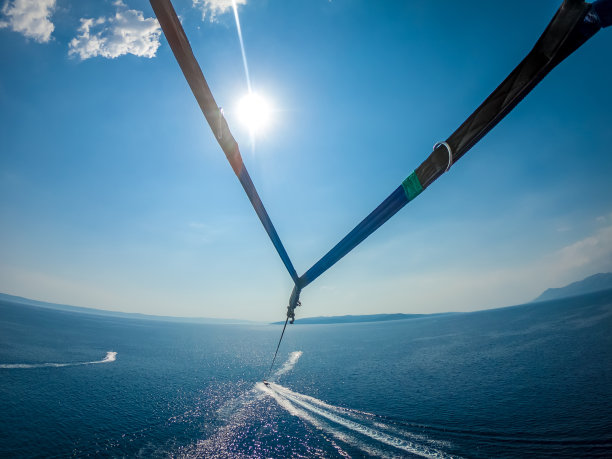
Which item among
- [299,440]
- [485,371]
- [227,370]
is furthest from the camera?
[227,370]

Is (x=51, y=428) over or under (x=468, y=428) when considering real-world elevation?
under

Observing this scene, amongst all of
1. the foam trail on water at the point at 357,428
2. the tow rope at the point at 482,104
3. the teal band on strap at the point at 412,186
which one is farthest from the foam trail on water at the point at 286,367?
the teal band on strap at the point at 412,186

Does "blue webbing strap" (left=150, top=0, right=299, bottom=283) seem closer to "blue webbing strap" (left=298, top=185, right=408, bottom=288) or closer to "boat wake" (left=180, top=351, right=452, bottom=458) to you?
"blue webbing strap" (left=298, top=185, right=408, bottom=288)

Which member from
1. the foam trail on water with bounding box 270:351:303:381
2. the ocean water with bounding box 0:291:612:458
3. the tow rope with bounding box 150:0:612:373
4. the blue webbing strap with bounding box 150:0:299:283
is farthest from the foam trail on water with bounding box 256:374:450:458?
the blue webbing strap with bounding box 150:0:299:283

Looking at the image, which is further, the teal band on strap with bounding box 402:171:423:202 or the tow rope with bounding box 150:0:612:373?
the teal band on strap with bounding box 402:171:423:202

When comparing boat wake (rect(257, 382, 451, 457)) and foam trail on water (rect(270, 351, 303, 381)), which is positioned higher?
boat wake (rect(257, 382, 451, 457))

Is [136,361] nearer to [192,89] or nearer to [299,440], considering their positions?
[299,440]

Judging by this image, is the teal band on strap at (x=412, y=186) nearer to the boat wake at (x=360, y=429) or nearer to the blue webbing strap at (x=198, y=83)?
the blue webbing strap at (x=198, y=83)

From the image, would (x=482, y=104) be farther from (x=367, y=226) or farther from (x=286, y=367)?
(x=286, y=367)

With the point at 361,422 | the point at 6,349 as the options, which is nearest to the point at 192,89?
the point at 361,422
